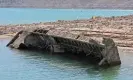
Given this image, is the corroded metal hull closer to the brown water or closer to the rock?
the rock

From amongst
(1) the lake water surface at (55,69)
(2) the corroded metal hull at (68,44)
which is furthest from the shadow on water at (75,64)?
(2) the corroded metal hull at (68,44)

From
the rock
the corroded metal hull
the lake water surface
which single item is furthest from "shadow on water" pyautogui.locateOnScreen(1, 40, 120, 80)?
the corroded metal hull

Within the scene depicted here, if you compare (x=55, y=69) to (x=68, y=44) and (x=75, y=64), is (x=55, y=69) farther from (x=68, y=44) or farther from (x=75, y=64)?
(x=68, y=44)

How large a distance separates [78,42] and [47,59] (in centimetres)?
369

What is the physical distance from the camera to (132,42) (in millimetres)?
43562

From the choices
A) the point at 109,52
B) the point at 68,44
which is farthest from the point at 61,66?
the point at 68,44

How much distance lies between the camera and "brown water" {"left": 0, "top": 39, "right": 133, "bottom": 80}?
31.4 m

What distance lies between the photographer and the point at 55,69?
34.4 meters

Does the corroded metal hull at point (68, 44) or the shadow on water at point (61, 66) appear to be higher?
the corroded metal hull at point (68, 44)

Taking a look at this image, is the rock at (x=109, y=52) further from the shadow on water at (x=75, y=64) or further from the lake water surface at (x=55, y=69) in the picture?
the lake water surface at (x=55, y=69)

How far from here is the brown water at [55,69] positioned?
31375 mm

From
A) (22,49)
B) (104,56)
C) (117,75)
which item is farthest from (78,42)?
(22,49)

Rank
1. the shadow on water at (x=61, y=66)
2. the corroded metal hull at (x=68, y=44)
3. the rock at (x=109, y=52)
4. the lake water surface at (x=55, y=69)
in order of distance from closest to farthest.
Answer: the lake water surface at (x=55, y=69), the shadow on water at (x=61, y=66), the rock at (x=109, y=52), the corroded metal hull at (x=68, y=44)

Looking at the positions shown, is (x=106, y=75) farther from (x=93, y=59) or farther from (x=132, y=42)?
(x=132, y=42)
